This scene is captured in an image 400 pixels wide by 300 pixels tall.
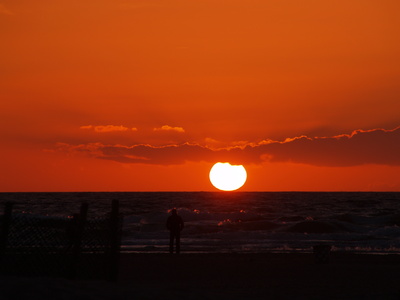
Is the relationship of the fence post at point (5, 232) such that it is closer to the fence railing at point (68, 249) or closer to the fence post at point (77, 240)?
the fence railing at point (68, 249)

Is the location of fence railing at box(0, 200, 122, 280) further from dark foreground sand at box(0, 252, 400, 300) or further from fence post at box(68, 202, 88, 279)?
dark foreground sand at box(0, 252, 400, 300)

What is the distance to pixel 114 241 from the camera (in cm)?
1561

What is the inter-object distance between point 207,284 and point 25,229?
540cm

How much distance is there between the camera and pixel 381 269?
827 inches

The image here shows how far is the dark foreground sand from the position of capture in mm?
12383

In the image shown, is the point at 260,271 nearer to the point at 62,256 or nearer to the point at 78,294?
the point at 62,256

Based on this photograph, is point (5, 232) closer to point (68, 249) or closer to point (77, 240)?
point (68, 249)

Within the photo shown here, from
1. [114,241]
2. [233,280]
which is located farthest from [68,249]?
[233,280]

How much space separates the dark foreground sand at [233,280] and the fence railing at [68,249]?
94cm

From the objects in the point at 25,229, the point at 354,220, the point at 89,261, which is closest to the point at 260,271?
the point at 89,261

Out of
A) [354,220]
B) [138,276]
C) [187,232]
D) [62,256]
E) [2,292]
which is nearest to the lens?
[2,292]

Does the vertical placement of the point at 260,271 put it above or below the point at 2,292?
above

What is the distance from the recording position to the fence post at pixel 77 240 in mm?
15023

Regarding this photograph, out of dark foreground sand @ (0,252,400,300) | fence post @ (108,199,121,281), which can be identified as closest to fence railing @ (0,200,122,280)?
fence post @ (108,199,121,281)
